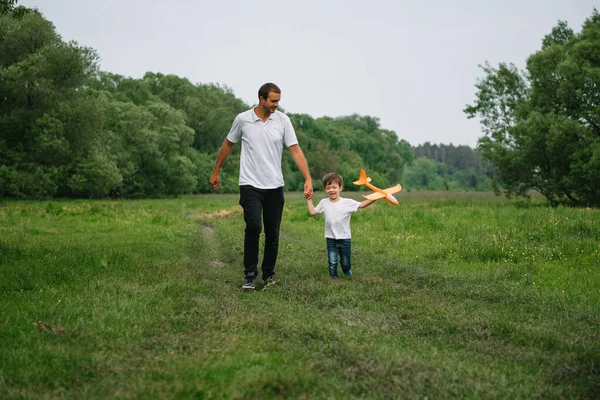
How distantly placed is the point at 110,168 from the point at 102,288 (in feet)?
127

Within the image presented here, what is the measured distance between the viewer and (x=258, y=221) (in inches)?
306

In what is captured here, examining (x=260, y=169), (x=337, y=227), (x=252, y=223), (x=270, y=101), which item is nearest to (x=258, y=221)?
(x=252, y=223)

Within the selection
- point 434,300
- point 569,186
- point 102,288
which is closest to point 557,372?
point 434,300

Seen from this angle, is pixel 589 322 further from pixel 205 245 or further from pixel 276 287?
pixel 205 245

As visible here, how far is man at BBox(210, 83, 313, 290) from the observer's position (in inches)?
303

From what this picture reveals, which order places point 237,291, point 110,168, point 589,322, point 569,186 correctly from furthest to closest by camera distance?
1. point 110,168
2. point 569,186
3. point 237,291
4. point 589,322

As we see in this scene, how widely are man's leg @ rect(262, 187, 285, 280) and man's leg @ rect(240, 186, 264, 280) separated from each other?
0.60 feet

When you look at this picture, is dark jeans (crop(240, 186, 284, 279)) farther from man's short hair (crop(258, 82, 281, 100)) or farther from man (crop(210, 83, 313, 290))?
man's short hair (crop(258, 82, 281, 100))

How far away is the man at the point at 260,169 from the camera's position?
25.3ft

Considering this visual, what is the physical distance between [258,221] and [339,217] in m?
1.65

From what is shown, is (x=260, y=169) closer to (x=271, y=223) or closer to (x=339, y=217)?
(x=271, y=223)

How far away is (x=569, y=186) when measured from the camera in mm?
28953

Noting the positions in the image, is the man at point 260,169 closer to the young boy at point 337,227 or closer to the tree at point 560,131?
the young boy at point 337,227

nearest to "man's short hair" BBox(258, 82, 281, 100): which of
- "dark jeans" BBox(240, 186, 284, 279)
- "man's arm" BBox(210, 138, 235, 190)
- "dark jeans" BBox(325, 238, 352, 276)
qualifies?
"man's arm" BBox(210, 138, 235, 190)
